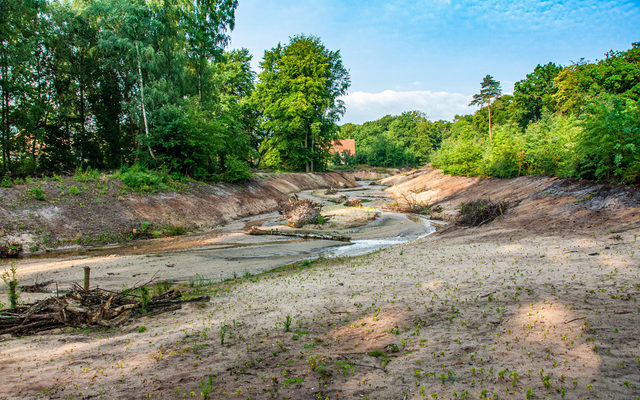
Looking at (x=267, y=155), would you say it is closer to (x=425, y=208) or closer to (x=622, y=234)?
(x=425, y=208)

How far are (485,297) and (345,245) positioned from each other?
387 inches

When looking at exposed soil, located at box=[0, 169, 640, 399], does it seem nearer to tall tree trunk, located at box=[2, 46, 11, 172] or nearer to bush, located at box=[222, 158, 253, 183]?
bush, located at box=[222, 158, 253, 183]

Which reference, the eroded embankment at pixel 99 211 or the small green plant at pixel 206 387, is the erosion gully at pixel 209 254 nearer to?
the eroded embankment at pixel 99 211

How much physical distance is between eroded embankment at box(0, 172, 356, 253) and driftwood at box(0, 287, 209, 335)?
9667mm

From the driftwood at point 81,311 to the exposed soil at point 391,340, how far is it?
357mm

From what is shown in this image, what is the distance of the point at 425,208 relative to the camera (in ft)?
84.0

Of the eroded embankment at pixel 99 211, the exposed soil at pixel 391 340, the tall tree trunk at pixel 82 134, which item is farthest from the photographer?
the tall tree trunk at pixel 82 134

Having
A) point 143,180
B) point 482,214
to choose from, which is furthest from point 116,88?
point 482,214

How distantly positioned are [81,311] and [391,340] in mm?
5645

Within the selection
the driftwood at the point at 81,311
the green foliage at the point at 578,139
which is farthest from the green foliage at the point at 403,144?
the driftwood at the point at 81,311

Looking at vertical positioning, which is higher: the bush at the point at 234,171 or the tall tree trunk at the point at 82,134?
the tall tree trunk at the point at 82,134

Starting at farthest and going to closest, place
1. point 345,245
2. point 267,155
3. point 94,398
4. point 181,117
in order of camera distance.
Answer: point 267,155, point 181,117, point 345,245, point 94,398

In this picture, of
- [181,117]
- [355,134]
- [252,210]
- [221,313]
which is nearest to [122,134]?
[181,117]

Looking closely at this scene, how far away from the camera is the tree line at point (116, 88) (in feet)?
79.3
